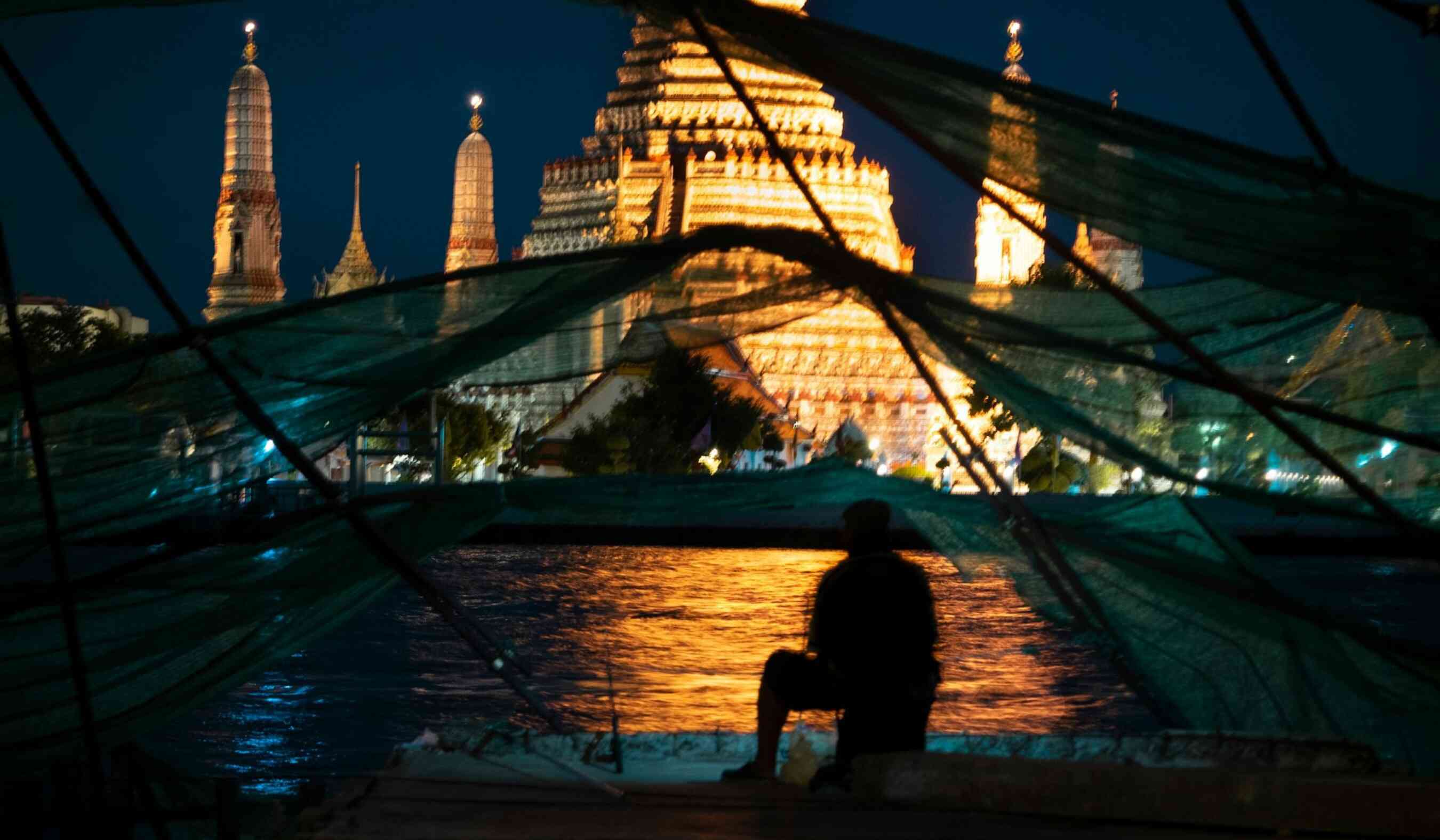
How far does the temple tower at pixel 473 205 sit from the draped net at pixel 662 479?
5052 centimetres

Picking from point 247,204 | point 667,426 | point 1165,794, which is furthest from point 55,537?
point 247,204

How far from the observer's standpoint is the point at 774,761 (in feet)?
20.1

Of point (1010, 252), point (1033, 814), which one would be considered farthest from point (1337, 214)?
point (1010, 252)

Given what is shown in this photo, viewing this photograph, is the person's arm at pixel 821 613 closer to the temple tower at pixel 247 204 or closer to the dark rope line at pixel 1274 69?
the dark rope line at pixel 1274 69

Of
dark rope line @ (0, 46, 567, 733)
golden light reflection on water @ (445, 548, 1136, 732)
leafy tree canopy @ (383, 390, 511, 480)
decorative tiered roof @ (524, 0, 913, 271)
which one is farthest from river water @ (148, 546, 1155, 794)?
decorative tiered roof @ (524, 0, 913, 271)

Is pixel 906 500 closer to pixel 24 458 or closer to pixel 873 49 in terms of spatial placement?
pixel 873 49

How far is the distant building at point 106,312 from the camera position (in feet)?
159

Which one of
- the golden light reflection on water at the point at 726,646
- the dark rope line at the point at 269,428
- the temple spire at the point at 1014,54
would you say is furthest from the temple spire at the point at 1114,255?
the dark rope line at the point at 269,428

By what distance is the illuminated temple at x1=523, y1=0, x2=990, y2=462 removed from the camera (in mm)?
47344

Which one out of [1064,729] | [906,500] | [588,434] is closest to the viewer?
[906,500]

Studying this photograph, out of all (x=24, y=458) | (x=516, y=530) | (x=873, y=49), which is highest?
(x=873, y=49)

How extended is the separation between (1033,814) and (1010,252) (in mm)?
49673

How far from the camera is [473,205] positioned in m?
58.4

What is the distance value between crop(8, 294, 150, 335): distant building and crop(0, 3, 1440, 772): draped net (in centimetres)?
4139
